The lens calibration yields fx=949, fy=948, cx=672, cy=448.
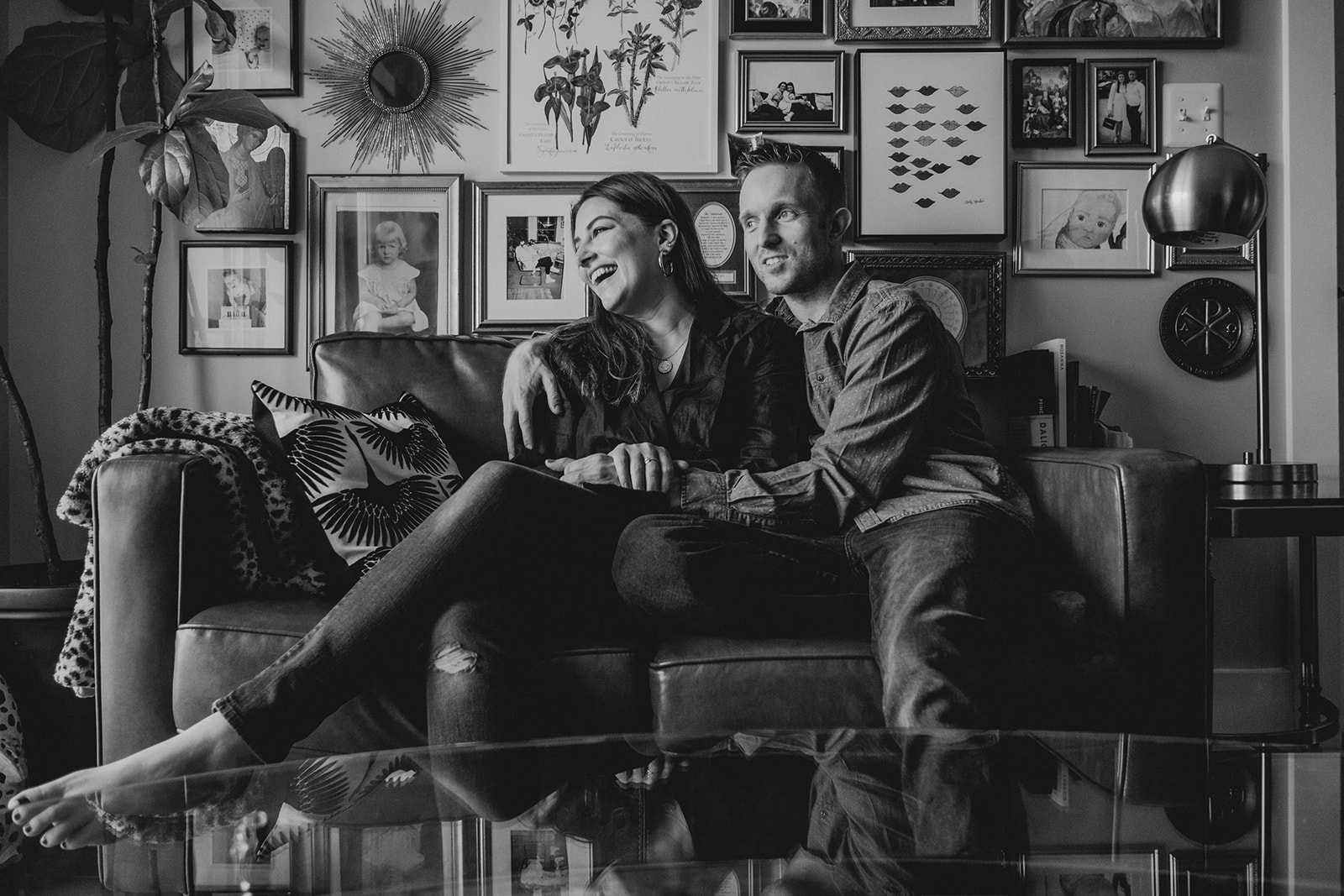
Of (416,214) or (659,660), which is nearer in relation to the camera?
(659,660)

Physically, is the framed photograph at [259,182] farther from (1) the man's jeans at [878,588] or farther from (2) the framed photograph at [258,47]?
(1) the man's jeans at [878,588]

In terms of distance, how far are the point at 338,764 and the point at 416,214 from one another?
75.0 inches

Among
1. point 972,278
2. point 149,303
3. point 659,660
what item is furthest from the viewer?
point 972,278

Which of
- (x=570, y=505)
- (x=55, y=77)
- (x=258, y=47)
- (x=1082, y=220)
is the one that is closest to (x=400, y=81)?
(x=258, y=47)

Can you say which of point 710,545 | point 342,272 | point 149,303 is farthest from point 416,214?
point 710,545

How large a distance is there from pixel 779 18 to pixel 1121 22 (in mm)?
864

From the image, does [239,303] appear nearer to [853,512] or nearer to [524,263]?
[524,263]

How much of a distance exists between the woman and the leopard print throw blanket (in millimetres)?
370

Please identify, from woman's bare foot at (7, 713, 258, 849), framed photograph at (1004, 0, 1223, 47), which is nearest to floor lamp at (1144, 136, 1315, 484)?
framed photograph at (1004, 0, 1223, 47)

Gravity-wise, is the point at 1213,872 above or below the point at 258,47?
below

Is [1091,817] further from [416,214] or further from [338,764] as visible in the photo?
[416,214]

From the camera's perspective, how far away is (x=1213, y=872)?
627mm

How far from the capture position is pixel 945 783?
2.39ft

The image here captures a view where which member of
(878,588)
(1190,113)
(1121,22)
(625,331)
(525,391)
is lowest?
(878,588)
